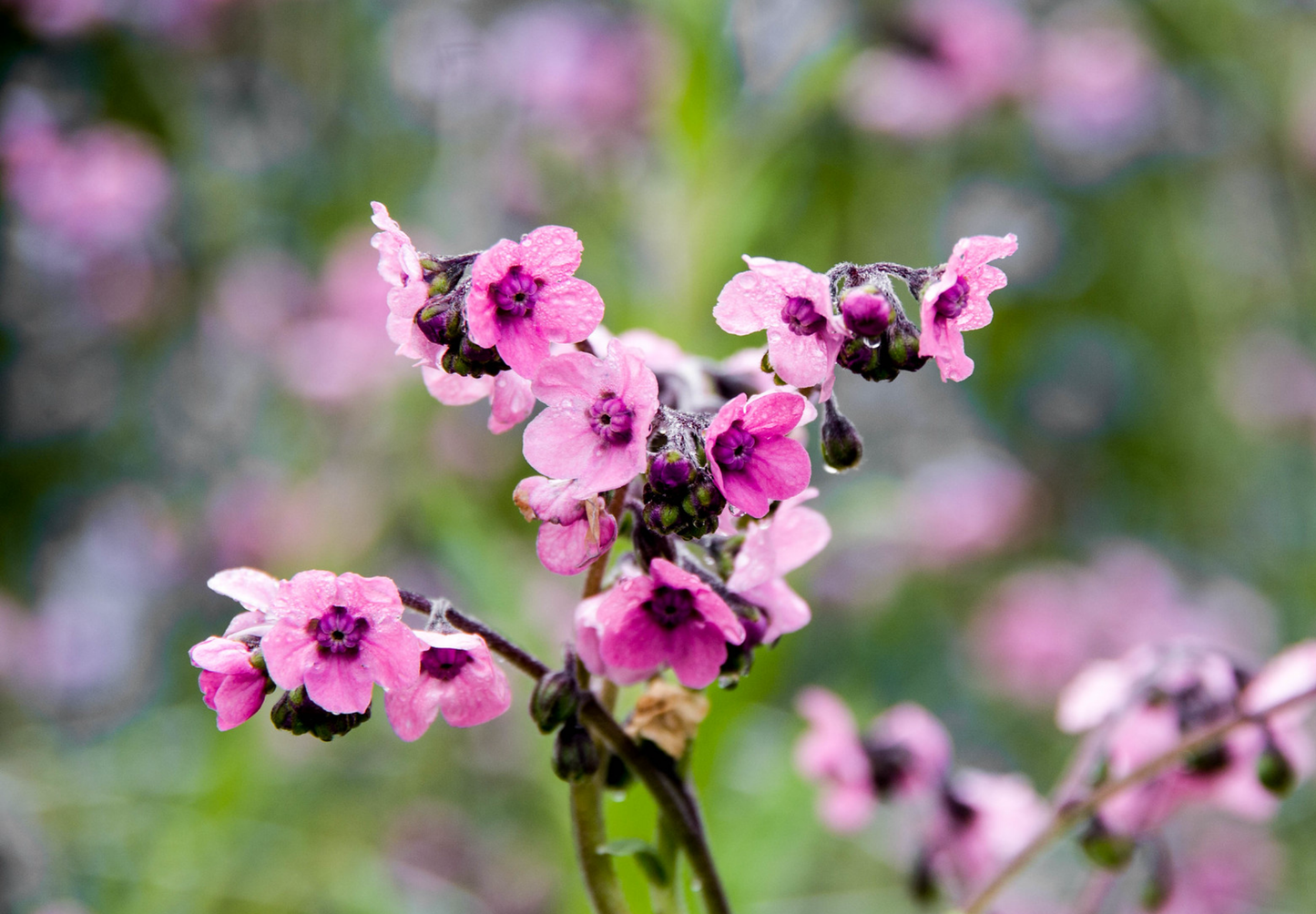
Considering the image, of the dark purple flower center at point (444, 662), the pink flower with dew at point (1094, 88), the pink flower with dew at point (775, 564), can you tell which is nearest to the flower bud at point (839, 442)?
the pink flower with dew at point (775, 564)

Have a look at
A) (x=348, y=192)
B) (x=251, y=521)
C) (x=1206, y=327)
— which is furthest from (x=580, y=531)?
(x=1206, y=327)

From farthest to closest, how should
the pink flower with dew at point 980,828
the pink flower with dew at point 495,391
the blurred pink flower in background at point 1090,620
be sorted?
the blurred pink flower in background at point 1090,620 < the pink flower with dew at point 980,828 < the pink flower with dew at point 495,391

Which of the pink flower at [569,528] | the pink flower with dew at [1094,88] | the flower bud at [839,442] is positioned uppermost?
the pink flower with dew at [1094,88]

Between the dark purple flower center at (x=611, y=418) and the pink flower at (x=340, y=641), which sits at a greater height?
the dark purple flower center at (x=611, y=418)

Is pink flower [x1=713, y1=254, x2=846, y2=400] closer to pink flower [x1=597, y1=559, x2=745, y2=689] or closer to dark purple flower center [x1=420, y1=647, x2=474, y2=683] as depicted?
pink flower [x1=597, y1=559, x2=745, y2=689]

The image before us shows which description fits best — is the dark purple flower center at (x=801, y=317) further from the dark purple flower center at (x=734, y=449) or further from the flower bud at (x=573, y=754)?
the flower bud at (x=573, y=754)

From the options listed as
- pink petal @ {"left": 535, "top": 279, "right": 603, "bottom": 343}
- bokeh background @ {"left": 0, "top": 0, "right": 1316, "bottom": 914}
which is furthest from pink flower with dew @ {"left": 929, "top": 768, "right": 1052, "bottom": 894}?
bokeh background @ {"left": 0, "top": 0, "right": 1316, "bottom": 914}

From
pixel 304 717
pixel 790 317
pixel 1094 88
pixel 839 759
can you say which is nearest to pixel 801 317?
pixel 790 317
